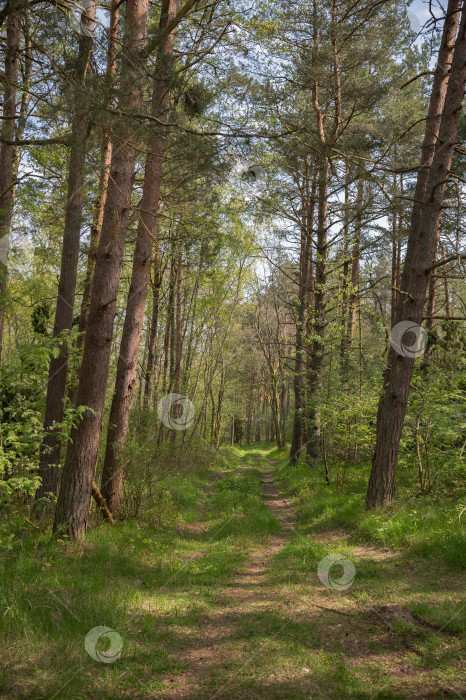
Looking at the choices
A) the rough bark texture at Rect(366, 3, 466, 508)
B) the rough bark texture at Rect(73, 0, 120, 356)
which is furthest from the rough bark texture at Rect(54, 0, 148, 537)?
the rough bark texture at Rect(366, 3, 466, 508)

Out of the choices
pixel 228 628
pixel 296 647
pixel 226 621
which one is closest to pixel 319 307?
pixel 226 621

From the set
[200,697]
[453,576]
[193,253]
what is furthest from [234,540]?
[193,253]

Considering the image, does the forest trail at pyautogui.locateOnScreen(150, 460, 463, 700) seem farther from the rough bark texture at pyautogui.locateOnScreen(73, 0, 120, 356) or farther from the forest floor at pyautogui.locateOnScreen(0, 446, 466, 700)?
the rough bark texture at pyautogui.locateOnScreen(73, 0, 120, 356)

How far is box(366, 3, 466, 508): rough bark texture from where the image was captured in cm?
652

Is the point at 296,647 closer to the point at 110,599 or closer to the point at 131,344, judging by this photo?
the point at 110,599

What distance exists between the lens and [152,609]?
4.25m

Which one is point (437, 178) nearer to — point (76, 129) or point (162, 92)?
point (162, 92)

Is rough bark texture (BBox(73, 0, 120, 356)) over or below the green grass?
over

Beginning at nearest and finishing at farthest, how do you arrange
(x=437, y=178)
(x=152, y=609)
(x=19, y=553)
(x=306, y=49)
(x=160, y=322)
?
1. (x=152, y=609)
2. (x=19, y=553)
3. (x=437, y=178)
4. (x=306, y=49)
5. (x=160, y=322)

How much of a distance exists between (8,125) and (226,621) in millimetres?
5976

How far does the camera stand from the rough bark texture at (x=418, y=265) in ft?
21.4

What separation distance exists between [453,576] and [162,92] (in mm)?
6775

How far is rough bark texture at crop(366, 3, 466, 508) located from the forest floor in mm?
1470

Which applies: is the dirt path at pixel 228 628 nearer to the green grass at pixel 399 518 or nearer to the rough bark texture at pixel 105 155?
the green grass at pixel 399 518
